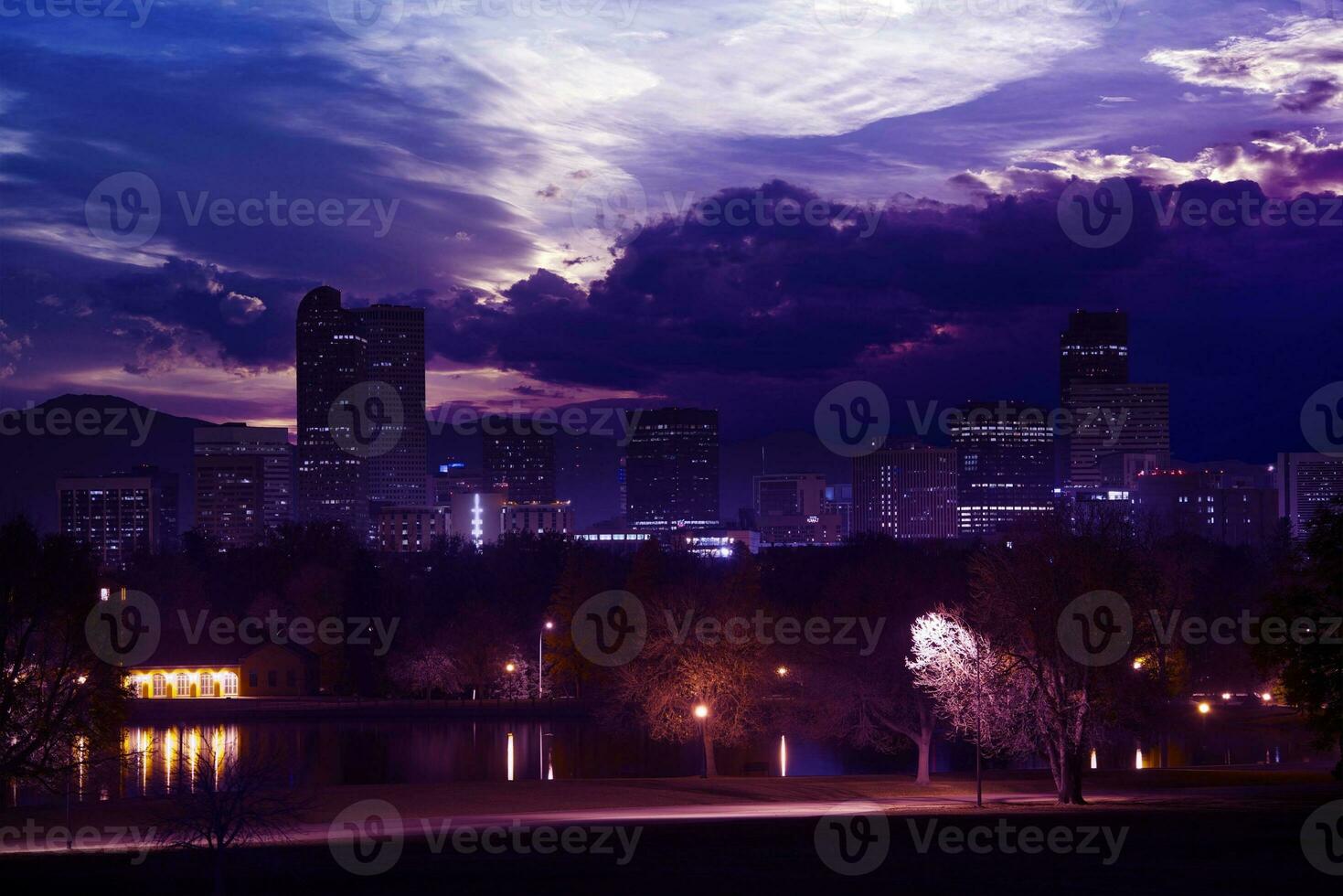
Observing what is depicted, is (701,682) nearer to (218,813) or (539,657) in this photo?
(218,813)

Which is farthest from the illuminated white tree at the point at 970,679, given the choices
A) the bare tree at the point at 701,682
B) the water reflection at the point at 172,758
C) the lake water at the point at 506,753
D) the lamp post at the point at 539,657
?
the lamp post at the point at 539,657

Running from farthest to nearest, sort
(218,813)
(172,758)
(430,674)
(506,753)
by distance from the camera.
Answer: (430,674) < (506,753) < (172,758) < (218,813)

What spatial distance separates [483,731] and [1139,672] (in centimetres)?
3603

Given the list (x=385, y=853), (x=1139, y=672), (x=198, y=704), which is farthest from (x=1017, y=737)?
(x=198, y=704)

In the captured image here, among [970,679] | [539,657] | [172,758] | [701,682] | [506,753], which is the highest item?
[970,679]

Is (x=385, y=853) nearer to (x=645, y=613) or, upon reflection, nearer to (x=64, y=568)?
(x=64, y=568)

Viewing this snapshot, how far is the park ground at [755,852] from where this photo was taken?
72.6 ft

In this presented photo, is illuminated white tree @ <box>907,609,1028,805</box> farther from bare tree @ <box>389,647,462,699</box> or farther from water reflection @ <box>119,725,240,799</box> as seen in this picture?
bare tree @ <box>389,647,462,699</box>

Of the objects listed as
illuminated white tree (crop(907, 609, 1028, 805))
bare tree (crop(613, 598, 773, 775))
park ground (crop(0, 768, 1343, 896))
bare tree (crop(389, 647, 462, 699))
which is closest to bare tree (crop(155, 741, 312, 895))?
park ground (crop(0, 768, 1343, 896))

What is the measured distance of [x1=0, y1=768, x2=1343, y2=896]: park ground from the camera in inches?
872

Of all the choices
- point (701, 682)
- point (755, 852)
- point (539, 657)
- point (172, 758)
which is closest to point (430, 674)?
point (539, 657)

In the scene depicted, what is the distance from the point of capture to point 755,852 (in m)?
25.3

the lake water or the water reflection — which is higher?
the water reflection

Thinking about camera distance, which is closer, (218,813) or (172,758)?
(218,813)
